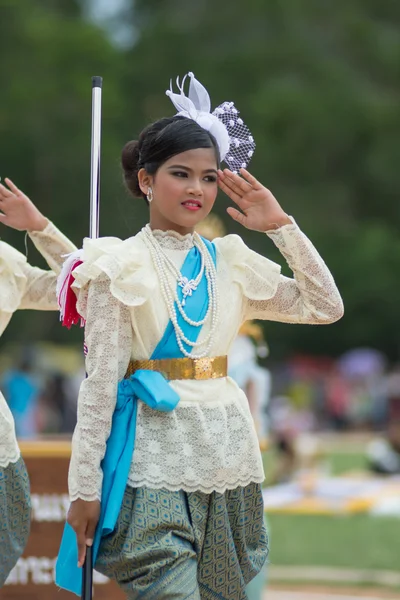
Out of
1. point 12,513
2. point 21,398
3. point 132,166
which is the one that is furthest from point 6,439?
point 21,398

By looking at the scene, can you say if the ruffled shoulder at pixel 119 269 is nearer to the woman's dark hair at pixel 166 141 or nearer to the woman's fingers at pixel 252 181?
the woman's dark hair at pixel 166 141

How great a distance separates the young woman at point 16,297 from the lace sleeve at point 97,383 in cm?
68

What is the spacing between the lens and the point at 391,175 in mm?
33531

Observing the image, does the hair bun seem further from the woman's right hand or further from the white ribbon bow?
the woman's right hand

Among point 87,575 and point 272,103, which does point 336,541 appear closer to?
point 87,575

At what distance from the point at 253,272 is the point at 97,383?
70 cm

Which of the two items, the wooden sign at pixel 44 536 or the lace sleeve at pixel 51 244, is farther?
the wooden sign at pixel 44 536

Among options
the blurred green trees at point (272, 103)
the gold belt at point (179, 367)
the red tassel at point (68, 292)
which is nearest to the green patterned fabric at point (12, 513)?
the red tassel at point (68, 292)

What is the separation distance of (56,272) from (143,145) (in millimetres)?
885

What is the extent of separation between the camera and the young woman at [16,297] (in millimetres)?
4602

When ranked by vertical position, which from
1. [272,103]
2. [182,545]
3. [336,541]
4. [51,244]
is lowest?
[336,541]

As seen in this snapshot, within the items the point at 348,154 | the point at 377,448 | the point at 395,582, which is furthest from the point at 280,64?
the point at 395,582

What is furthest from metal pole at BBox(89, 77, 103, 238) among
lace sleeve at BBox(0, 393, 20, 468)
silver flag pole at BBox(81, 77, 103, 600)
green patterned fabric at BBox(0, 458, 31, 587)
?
green patterned fabric at BBox(0, 458, 31, 587)

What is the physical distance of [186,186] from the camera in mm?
4164
